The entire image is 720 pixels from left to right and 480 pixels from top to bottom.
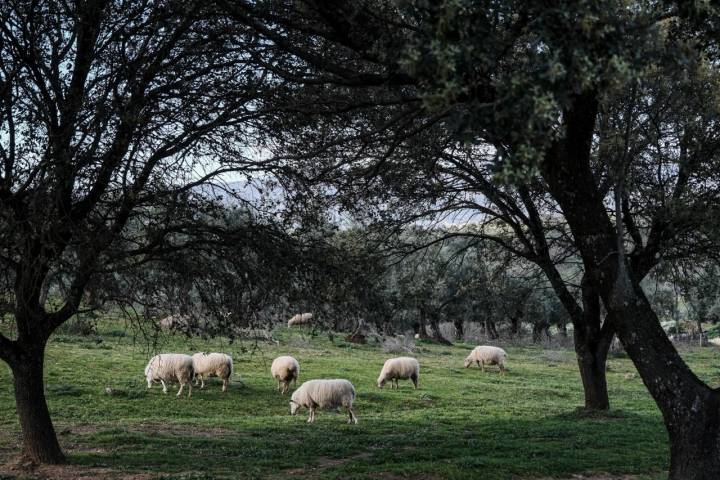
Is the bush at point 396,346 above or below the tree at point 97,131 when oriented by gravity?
below

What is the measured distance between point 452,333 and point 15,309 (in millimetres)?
60208

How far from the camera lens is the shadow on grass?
12.1m

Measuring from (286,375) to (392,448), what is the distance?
10.6m

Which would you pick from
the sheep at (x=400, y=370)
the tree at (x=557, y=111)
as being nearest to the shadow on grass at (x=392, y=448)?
the tree at (x=557, y=111)

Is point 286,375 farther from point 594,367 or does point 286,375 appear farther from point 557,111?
point 557,111

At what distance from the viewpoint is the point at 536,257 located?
17688 mm

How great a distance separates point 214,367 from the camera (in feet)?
80.0

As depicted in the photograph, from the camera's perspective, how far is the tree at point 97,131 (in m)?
9.62

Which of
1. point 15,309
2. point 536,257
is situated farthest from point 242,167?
point 536,257

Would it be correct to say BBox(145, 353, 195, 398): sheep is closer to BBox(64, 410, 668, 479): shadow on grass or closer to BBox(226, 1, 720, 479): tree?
BBox(64, 410, 668, 479): shadow on grass

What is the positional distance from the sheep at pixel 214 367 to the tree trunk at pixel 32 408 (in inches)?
445

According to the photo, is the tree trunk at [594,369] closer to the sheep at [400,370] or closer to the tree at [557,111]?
the tree at [557,111]

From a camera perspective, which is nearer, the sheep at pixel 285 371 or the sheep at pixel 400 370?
the sheep at pixel 285 371

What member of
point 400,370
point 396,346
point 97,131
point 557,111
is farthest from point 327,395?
point 396,346
